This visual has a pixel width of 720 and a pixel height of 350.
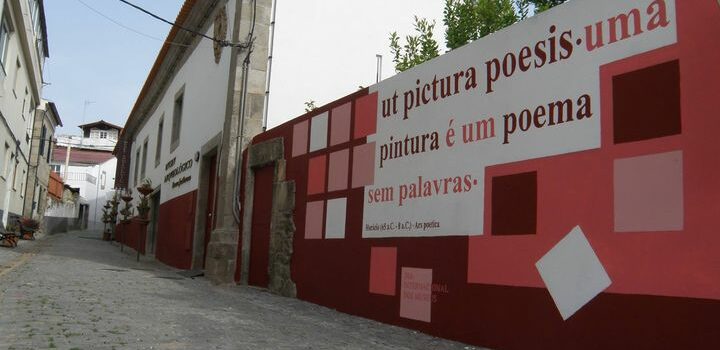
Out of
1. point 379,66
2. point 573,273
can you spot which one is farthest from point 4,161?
point 573,273

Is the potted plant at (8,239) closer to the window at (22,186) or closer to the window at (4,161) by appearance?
the window at (4,161)

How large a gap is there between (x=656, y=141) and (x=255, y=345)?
300 cm

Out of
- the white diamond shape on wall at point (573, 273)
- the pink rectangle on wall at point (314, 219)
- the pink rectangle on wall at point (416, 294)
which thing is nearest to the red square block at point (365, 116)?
the pink rectangle on wall at point (314, 219)

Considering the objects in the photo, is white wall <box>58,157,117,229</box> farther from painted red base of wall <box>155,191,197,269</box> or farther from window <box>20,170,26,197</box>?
painted red base of wall <box>155,191,197,269</box>

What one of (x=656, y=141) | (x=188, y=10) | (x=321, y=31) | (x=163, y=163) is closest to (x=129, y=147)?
(x=163, y=163)

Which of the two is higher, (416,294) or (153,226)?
(153,226)

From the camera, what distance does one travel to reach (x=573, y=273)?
13.2 feet

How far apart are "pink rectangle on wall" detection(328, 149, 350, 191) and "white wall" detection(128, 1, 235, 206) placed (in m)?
4.51

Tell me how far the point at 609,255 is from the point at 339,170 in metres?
3.74

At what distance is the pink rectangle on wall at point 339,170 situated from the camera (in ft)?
22.7

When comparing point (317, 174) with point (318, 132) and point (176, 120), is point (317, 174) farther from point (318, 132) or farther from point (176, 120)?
point (176, 120)

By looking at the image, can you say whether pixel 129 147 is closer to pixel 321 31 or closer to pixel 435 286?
pixel 321 31

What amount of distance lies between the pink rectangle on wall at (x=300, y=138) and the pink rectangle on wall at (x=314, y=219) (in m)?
0.81

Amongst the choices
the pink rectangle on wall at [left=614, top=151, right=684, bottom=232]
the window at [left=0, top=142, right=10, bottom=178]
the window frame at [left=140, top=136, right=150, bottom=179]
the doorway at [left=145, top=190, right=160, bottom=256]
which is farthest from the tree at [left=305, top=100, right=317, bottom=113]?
the window frame at [left=140, top=136, right=150, bottom=179]
